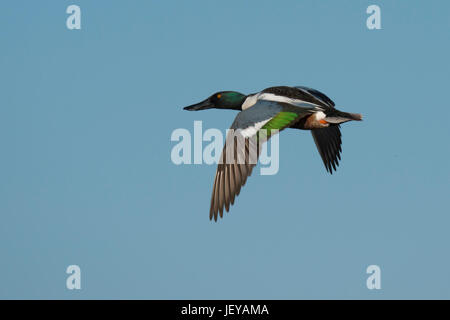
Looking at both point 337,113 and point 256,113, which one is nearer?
point 256,113

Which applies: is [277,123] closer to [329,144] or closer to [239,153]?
[239,153]

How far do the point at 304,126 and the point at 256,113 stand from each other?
1665 mm

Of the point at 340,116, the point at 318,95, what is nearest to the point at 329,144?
the point at 318,95

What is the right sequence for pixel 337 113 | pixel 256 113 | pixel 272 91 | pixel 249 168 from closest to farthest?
pixel 249 168, pixel 256 113, pixel 337 113, pixel 272 91

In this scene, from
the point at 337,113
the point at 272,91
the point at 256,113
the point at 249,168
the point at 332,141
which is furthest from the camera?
the point at 332,141

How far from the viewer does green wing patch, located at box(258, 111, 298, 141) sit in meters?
11.7

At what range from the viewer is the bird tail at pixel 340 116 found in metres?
12.9

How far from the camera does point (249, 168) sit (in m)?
11.3

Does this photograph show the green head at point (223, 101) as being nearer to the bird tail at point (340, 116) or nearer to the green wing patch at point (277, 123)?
the bird tail at point (340, 116)

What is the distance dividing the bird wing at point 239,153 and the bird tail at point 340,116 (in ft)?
3.62

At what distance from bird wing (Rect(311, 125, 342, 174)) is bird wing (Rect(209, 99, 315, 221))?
10.0 ft

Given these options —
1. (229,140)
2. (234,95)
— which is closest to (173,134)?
(229,140)
